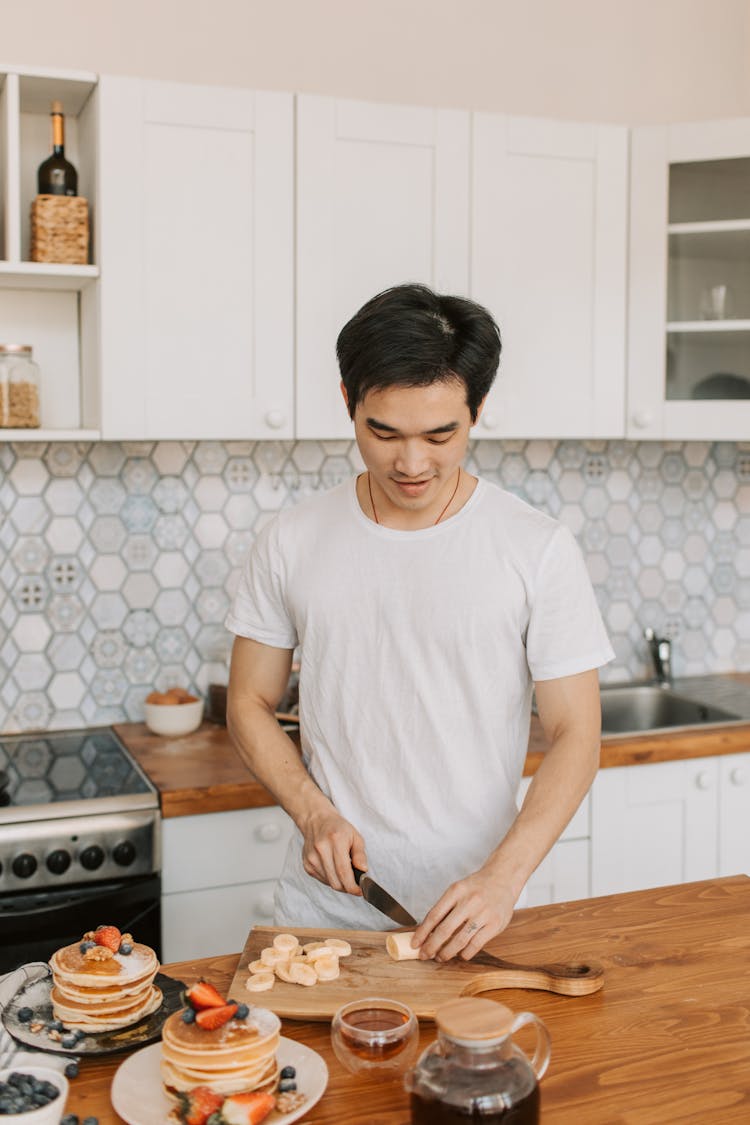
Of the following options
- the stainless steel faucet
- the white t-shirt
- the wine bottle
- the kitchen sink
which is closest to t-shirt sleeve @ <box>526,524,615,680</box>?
the white t-shirt

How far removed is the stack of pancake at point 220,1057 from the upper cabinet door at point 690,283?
2184 mm

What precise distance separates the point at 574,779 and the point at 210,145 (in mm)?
1639

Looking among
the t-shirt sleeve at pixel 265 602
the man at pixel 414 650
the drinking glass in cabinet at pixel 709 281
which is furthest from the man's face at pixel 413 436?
the drinking glass in cabinet at pixel 709 281

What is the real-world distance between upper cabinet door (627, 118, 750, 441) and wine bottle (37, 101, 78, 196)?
1354mm

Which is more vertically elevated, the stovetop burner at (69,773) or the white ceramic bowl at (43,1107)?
Result: the white ceramic bowl at (43,1107)

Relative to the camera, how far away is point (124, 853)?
2.44m

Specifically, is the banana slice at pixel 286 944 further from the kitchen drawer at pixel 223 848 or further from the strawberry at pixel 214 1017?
the kitchen drawer at pixel 223 848

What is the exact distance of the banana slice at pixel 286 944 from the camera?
1.50m

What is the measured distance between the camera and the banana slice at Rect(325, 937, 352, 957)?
4.94 ft

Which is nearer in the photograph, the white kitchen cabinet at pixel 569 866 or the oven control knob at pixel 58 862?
the oven control knob at pixel 58 862

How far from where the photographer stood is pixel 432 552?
1869 millimetres

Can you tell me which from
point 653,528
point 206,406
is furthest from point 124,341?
→ point 653,528

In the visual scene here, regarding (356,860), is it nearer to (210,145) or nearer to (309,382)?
(309,382)

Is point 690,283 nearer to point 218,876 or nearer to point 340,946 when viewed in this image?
point 218,876
